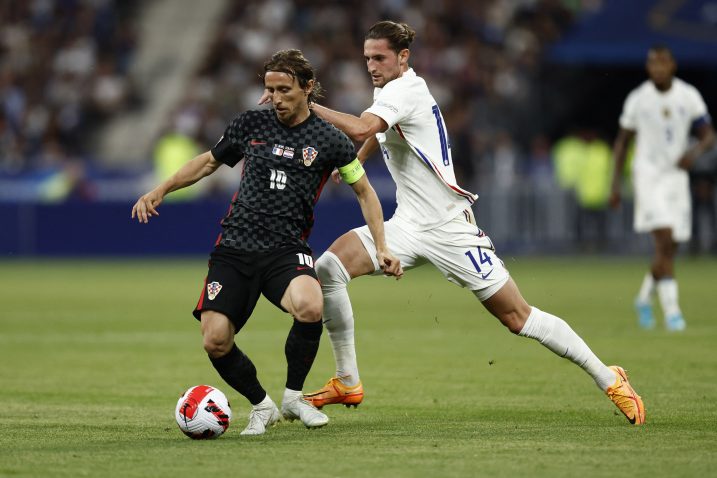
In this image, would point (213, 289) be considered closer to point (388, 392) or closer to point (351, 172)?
point (351, 172)

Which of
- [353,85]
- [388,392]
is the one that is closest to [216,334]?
[388,392]

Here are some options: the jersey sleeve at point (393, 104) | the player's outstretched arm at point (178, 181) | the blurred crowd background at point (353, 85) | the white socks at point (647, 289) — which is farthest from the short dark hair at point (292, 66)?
the blurred crowd background at point (353, 85)

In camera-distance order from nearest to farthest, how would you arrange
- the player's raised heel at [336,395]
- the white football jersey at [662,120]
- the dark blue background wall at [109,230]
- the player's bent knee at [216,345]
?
the player's bent knee at [216,345]
the player's raised heel at [336,395]
the white football jersey at [662,120]
the dark blue background wall at [109,230]

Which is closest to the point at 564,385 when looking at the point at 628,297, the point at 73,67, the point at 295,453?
the point at 295,453

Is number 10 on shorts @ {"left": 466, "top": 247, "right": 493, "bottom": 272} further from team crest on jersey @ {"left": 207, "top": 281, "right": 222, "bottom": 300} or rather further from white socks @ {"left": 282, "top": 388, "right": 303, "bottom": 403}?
team crest on jersey @ {"left": 207, "top": 281, "right": 222, "bottom": 300}

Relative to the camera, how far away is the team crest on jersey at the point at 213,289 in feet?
24.7

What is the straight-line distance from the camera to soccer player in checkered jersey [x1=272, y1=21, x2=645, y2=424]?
8125 mm

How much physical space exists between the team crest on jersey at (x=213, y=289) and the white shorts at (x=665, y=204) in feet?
21.5

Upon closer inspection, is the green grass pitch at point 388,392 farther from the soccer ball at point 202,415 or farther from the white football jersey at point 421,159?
the white football jersey at point 421,159

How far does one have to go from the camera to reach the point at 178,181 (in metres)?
7.75

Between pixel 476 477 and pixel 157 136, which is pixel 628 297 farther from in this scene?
pixel 157 136

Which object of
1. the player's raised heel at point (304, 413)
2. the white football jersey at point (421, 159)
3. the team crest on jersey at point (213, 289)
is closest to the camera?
the team crest on jersey at point (213, 289)

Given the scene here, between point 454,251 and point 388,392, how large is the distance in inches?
62.0

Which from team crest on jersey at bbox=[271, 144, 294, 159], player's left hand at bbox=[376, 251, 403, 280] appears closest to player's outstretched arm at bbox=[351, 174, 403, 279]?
player's left hand at bbox=[376, 251, 403, 280]
